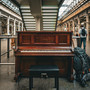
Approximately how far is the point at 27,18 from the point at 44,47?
7.06 m

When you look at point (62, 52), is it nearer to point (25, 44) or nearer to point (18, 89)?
point (25, 44)

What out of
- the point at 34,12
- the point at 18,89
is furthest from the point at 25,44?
the point at 34,12

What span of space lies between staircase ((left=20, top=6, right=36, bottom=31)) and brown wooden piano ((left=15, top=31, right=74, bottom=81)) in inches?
210

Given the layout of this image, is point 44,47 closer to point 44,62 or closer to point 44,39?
point 44,39

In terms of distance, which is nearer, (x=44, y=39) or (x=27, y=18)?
(x=44, y=39)

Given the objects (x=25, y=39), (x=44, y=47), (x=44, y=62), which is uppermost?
(x=25, y=39)

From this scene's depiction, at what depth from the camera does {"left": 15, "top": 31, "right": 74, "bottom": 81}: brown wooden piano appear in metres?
2.77

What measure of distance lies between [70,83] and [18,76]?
141 centimetres

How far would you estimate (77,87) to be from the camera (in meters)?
2.51

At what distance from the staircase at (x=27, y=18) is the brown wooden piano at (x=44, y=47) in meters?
5.34

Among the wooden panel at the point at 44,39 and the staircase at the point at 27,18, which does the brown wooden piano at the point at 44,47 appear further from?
the staircase at the point at 27,18

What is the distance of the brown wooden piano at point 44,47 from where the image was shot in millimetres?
2771

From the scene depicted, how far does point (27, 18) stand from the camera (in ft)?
30.5

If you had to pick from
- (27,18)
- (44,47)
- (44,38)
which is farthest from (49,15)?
(44,47)
